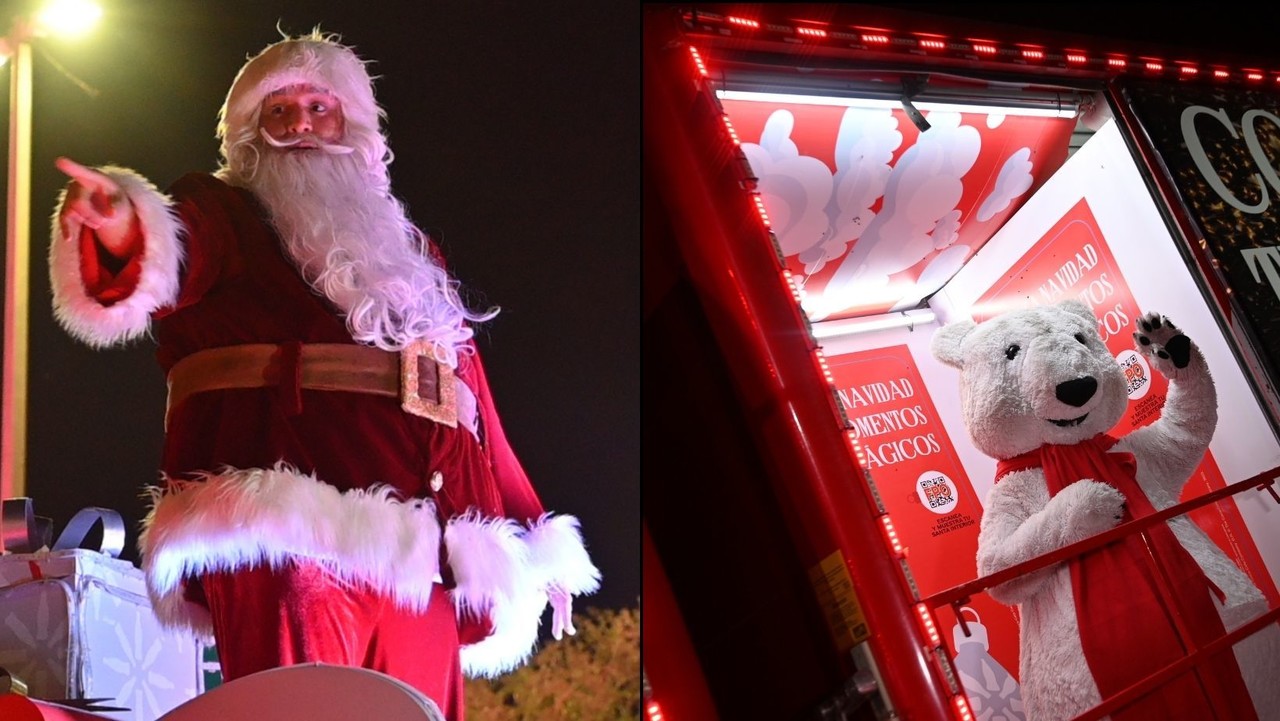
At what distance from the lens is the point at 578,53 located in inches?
73.7

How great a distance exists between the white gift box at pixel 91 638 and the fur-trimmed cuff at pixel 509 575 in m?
0.38

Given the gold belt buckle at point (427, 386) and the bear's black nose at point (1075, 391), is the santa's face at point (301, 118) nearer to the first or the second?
the gold belt buckle at point (427, 386)

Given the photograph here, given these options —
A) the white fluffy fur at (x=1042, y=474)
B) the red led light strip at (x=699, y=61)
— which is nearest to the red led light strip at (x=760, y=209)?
the red led light strip at (x=699, y=61)

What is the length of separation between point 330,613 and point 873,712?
0.78m

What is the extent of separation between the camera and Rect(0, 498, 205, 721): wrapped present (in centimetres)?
138

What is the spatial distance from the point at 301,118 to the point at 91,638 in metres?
0.85

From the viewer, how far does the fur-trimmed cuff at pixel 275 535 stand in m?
1.44

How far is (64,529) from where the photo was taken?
1.49 metres

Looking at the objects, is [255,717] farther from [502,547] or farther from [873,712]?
[873,712]

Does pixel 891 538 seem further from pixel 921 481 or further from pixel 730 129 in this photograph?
pixel 730 129

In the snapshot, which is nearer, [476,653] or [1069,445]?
[476,653]

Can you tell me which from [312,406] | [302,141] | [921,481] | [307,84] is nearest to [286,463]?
[312,406]

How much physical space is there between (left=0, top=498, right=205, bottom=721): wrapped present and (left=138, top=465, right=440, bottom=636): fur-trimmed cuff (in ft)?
0.12

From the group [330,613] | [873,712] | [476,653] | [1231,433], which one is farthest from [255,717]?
[1231,433]
